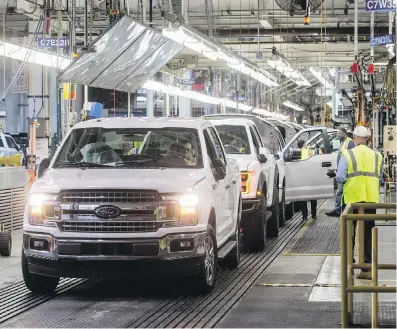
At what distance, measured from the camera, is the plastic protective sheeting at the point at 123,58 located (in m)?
16.0

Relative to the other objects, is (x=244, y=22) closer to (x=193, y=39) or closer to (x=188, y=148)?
(x=193, y=39)

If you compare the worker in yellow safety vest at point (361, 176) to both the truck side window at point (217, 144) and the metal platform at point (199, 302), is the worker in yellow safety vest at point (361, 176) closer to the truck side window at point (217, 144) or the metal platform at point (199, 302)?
the metal platform at point (199, 302)

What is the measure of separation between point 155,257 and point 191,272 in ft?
1.43

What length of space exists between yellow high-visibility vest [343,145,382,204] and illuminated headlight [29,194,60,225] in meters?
3.58

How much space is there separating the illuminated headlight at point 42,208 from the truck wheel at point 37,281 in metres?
0.47

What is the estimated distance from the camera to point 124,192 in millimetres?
8930

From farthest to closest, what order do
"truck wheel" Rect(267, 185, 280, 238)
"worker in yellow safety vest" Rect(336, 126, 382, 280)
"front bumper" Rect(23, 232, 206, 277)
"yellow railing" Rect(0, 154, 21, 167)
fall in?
1. "yellow railing" Rect(0, 154, 21, 167)
2. "truck wheel" Rect(267, 185, 280, 238)
3. "worker in yellow safety vest" Rect(336, 126, 382, 280)
4. "front bumper" Rect(23, 232, 206, 277)

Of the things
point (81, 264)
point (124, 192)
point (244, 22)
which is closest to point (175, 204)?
point (124, 192)

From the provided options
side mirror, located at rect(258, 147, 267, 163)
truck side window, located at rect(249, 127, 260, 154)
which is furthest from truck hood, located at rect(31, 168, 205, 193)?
truck side window, located at rect(249, 127, 260, 154)

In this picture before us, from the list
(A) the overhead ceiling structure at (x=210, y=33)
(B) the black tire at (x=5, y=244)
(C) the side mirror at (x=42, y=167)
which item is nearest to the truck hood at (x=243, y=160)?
(A) the overhead ceiling structure at (x=210, y=33)

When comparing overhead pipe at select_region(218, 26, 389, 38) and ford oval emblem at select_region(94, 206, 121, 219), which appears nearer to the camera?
ford oval emblem at select_region(94, 206, 121, 219)

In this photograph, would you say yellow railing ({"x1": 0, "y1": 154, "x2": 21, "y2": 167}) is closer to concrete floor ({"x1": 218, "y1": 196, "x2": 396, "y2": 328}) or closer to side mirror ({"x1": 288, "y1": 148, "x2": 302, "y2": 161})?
side mirror ({"x1": 288, "y1": 148, "x2": 302, "y2": 161})

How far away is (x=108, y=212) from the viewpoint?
29.3ft

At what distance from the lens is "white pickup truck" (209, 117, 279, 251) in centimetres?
1308
